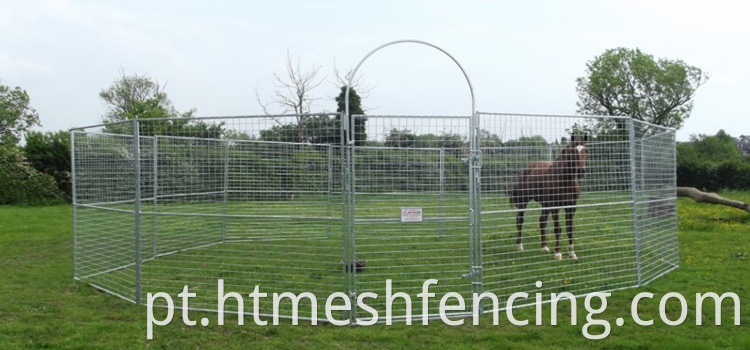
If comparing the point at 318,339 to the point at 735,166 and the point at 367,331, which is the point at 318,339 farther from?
the point at 735,166

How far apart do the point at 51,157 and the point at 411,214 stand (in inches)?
707

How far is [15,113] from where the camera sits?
1795 inches

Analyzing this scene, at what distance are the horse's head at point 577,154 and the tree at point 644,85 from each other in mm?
40917

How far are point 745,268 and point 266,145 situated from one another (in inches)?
284

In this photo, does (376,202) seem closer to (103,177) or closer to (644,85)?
(103,177)

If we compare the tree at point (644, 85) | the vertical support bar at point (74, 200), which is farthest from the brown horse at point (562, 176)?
the tree at point (644, 85)

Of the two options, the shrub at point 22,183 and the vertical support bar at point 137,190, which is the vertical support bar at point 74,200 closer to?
the vertical support bar at point 137,190

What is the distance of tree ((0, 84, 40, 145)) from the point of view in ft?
146

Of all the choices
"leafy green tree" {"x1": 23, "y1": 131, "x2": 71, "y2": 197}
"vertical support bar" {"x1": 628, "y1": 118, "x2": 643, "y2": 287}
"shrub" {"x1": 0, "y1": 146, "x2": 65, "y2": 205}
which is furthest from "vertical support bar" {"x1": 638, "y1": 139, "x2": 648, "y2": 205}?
"leafy green tree" {"x1": 23, "y1": 131, "x2": 71, "y2": 197}

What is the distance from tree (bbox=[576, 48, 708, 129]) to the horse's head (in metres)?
40.9

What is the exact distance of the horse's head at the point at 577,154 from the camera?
20.3ft

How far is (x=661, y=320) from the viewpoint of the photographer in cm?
510

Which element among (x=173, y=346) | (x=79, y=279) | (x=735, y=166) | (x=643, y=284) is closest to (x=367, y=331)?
(x=173, y=346)

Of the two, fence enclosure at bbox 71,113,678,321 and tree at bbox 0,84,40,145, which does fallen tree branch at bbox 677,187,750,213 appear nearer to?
fence enclosure at bbox 71,113,678,321
